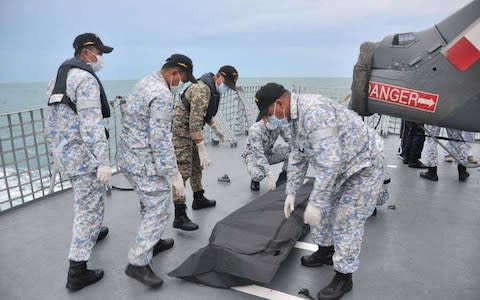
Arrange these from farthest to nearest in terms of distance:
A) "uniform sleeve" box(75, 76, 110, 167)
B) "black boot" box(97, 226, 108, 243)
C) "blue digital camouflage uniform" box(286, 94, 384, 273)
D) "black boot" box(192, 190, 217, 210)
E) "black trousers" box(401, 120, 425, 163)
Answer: "black trousers" box(401, 120, 425, 163) < "black boot" box(192, 190, 217, 210) < "black boot" box(97, 226, 108, 243) < "uniform sleeve" box(75, 76, 110, 167) < "blue digital camouflage uniform" box(286, 94, 384, 273)

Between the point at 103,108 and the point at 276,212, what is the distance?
70.1 inches

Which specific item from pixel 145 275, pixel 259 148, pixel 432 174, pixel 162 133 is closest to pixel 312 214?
pixel 162 133

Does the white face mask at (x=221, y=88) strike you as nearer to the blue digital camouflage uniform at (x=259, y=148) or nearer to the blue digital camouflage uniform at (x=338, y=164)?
the blue digital camouflage uniform at (x=259, y=148)

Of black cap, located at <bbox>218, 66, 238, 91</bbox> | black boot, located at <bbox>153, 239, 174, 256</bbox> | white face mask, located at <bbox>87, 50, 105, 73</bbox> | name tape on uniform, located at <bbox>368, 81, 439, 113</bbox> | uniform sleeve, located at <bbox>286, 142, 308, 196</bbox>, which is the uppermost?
white face mask, located at <bbox>87, 50, 105, 73</bbox>

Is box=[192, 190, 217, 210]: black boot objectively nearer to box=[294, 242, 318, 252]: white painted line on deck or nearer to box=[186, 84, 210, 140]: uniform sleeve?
box=[186, 84, 210, 140]: uniform sleeve

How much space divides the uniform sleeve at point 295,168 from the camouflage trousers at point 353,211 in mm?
283

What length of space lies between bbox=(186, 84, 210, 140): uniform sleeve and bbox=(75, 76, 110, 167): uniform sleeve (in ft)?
3.64

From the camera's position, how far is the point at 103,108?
94.4 inches

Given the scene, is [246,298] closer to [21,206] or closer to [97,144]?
[97,144]

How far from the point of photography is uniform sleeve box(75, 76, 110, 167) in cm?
216

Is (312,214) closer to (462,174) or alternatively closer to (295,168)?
(295,168)

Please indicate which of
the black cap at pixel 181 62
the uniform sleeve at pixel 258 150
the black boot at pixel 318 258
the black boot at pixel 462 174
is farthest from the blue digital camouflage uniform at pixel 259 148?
the black boot at pixel 462 174

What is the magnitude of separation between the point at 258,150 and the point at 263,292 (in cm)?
211

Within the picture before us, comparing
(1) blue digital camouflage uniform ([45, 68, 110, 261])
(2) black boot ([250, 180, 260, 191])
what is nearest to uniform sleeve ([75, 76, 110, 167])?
(1) blue digital camouflage uniform ([45, 68, 110, 261])
